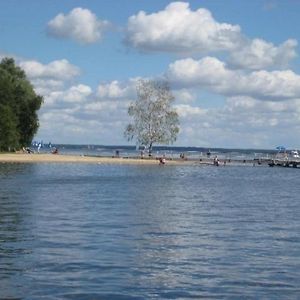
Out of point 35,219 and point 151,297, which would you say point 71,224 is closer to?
point 35,219

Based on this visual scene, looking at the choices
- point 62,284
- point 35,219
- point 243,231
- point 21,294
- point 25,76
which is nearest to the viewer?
point 21,294

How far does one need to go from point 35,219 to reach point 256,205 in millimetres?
16271

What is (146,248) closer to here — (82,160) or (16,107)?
(16,107)

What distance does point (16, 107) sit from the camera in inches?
4222

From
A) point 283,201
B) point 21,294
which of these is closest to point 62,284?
point 21,294

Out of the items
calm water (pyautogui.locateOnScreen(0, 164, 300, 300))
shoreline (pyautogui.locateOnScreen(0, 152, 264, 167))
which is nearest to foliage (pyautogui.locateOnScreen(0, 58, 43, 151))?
shoreline (pyautogui.locateOnScreen(0, 152, 264, 167))

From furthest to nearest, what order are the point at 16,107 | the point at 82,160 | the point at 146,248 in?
1. the point at 82,160
2. the point at 16,107
3. the point at 146,248

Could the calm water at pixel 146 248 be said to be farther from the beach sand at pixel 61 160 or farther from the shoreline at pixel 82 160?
the shoreline at pixel 82 160

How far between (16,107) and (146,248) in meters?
87.9

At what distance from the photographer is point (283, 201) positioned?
149ft

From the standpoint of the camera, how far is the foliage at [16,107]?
102438 millimetres

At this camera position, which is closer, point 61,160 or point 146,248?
point 146,248

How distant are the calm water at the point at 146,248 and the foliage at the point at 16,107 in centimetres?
6070

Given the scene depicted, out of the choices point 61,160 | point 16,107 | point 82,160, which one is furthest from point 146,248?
point 82,160
